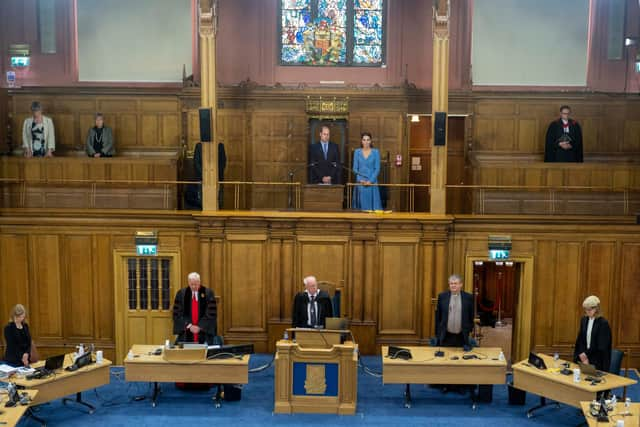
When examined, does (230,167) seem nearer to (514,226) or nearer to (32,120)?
(32,120)

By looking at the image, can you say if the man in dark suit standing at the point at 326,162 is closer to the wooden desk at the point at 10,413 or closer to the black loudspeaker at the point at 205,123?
the black loudspeaker at the point at 205,123

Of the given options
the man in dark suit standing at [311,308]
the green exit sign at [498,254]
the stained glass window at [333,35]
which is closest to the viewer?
the man in dark suit standing at [311,308]

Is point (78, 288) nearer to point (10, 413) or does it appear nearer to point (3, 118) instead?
point (10, 413)

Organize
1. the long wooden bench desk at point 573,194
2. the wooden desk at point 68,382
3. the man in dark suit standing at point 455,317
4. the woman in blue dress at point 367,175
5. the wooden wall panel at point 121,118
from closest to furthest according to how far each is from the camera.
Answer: the wooden desk at point 68,382
the man in dark suit standing at point 455,317
the long wooden bench desk at point 573,194
the woman in blue dress at point 367,175
the wooden wall panel at point 121,118

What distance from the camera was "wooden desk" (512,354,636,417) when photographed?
10.2 m

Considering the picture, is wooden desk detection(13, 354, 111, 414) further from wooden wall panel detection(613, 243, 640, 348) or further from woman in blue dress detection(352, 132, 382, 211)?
wooden wall panel detection(613, 243, 640, 348)

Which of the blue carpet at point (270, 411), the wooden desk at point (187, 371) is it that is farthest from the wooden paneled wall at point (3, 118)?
the wooden desk at point (187, 371)

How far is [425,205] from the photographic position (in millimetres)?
17250

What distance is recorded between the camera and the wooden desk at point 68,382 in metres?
10.4

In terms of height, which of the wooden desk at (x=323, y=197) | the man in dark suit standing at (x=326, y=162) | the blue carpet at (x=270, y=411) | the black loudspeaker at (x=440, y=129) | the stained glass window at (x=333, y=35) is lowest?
the blue carpet at (x=270, y=411)

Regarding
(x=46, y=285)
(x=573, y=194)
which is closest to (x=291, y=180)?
(x=46, y=285)

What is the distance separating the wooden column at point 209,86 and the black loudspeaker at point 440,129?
391 cm

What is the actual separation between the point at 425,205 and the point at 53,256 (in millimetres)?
8034

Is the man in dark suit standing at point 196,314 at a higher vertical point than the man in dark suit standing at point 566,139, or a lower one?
lower
